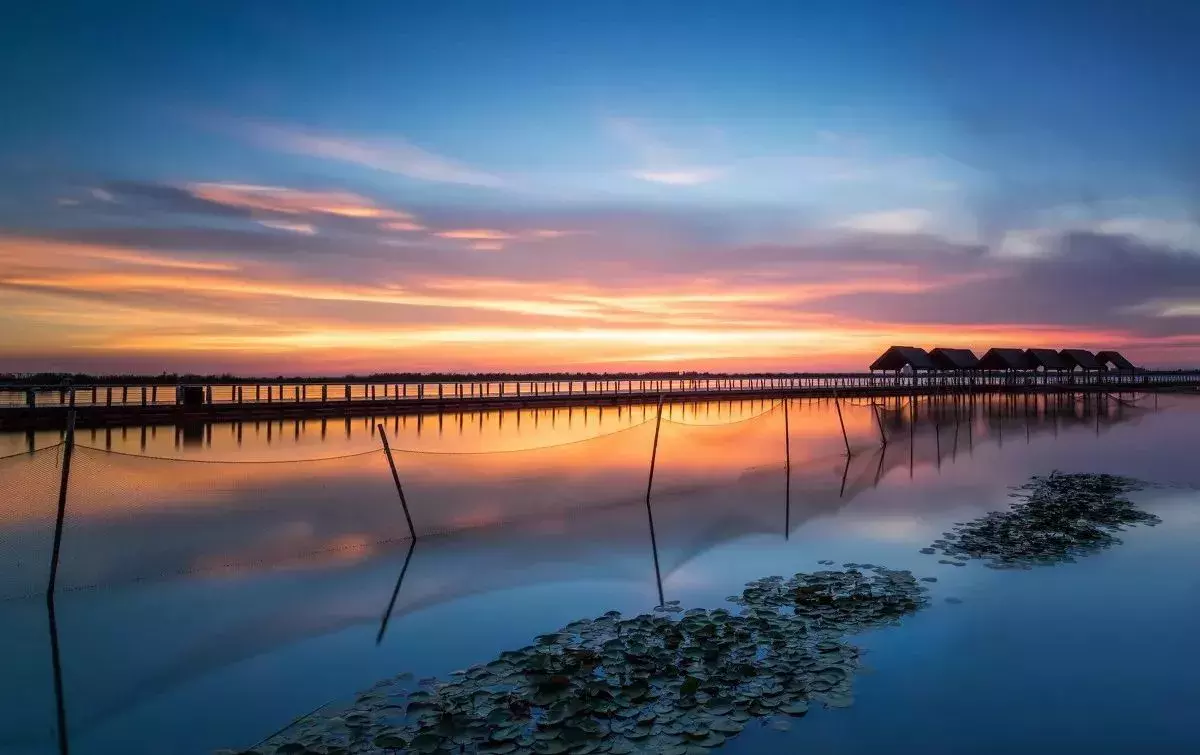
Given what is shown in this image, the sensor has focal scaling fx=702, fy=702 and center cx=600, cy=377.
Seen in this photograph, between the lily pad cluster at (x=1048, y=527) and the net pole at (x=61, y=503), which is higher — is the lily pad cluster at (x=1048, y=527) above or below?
below

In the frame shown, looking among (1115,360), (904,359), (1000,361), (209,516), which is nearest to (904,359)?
(904,359)

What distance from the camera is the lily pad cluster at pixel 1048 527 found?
10.4m

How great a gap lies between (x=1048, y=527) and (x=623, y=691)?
32.5ft

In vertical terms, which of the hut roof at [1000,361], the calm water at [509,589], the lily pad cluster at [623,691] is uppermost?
the hut roof at [1000,361]

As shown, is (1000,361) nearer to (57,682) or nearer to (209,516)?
(209,516)

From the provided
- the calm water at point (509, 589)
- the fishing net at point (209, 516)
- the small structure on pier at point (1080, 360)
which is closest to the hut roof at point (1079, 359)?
the small structure on pier at point (1080, 360)

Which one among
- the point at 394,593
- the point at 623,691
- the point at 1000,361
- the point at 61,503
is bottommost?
the point at 394,593

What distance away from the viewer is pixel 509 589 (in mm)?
9031

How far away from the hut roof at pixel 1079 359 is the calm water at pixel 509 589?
7534 centimetres

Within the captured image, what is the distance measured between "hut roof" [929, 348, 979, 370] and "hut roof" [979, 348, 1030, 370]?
4.80 ft

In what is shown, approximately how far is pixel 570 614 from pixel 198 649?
3.88m

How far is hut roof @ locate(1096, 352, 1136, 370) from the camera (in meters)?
92.4

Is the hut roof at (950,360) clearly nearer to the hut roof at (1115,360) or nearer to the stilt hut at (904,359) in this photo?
the stilt hut at (904,359)

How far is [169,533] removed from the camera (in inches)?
482
